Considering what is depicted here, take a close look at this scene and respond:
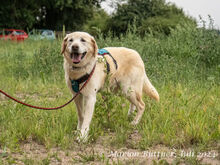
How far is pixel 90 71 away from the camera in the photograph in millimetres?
3408

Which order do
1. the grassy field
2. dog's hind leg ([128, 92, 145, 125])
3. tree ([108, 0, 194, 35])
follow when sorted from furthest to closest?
tree ([108, 0, 194, 35])
dog's hind leg ([128, 92, 145, 125])
the grassy field

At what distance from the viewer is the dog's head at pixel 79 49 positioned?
10.4 ft

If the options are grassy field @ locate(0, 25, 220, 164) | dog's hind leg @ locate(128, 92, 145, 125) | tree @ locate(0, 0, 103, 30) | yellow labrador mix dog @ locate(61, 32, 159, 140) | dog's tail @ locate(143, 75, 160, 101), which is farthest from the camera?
tree @ locate(0, 0, 103, 30)

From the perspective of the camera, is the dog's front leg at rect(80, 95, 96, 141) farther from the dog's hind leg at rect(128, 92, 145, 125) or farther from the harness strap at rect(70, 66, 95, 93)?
the dog's hind leg at rect(128, 92, 145, 125)

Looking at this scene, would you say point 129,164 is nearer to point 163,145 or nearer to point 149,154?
point 149,154

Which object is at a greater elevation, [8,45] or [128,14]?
[128,14]

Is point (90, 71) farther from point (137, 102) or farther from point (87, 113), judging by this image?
point (137, 102)

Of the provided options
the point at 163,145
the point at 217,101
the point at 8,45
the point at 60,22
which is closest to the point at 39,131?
the point at 163,145

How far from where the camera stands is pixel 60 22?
29016 mm

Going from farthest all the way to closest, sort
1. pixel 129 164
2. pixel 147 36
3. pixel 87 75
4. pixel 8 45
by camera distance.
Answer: pixel 8 45, pixel 147 36, pixel 87 75, pixel 129 164

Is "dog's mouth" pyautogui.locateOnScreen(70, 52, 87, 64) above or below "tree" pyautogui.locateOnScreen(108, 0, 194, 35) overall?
below

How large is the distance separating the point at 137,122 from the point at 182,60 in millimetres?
3957

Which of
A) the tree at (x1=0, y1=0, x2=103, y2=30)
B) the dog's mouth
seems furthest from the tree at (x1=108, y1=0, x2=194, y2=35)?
the dog's mouth

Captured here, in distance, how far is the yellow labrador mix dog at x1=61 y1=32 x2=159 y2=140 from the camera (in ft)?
10.7
